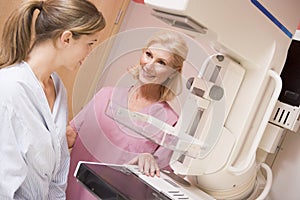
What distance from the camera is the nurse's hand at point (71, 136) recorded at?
131cm

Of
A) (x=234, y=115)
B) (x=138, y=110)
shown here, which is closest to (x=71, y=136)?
(x=138, y=110)

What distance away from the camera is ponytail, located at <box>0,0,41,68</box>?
1.05 m

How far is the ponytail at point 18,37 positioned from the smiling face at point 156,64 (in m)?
0.36

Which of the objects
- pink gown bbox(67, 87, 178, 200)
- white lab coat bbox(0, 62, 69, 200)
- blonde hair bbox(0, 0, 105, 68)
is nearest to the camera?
white lab coat bbox(0, 62, 69, 200)

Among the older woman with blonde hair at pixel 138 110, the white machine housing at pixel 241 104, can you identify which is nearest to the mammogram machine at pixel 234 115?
the white machine housing at pixel 241 104

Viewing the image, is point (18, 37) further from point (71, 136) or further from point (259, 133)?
point (259, 133)

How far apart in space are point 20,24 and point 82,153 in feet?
1.70

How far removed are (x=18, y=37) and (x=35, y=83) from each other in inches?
5.9

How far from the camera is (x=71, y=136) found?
1314 mm

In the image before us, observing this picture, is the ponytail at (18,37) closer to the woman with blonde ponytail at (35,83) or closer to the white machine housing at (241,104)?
the woman with blonde ponytail at (35,83)

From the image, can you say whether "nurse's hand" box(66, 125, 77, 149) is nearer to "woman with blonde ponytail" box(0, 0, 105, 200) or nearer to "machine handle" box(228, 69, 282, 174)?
"woman with blonde ponytail" box(0, 0, 105, 200)

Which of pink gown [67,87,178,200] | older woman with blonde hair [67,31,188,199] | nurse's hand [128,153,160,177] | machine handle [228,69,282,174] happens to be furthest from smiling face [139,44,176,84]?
machine handle [228,69,282,174]

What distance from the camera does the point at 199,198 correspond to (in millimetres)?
875

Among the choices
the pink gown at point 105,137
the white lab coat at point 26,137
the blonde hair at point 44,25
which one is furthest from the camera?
the pink gown at point 105,137
